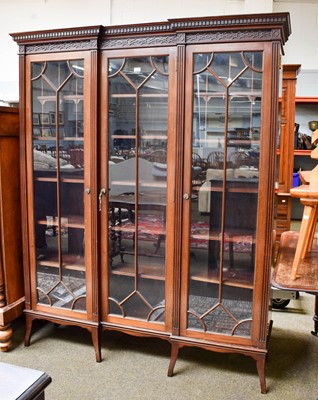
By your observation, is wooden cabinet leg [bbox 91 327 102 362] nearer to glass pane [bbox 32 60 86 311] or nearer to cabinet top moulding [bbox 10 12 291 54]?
glass pane [bbox 32 60 86 311]

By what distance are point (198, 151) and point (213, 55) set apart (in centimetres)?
50

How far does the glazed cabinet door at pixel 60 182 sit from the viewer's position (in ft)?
8.00

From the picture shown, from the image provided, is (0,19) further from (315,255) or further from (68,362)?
(315,255)

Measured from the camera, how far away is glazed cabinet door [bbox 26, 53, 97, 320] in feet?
8.00

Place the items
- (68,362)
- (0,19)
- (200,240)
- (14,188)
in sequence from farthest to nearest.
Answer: (0,19) → (14,188) → (68,362) → (200,240)

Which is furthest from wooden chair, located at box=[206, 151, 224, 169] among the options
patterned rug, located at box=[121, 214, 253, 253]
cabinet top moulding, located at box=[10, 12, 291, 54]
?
cabinet top moulding, located at box=[10, 12, 291, 54]

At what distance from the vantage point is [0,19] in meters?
5.57

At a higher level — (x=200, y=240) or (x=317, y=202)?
(x=317, y=202)

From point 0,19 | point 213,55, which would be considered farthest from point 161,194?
point 0,19

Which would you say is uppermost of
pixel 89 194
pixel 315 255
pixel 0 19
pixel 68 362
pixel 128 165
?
pixel 0 19

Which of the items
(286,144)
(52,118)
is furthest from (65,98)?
(286,144)

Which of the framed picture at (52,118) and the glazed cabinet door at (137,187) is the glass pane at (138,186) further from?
the framed picture at (52,118)

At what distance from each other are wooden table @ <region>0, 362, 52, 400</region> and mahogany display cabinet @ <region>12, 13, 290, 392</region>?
1.21m

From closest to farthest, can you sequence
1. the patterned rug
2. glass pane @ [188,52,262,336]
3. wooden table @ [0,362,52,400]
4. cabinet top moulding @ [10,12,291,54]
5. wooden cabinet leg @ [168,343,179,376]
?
wooden table @ [0,362,52,400]
cabinet top moulding @ [10,12,291,54]
glass pane @ [188,52,262,336]
the patterned rug
wooden cabinet leg @ [168,343,179,376]
